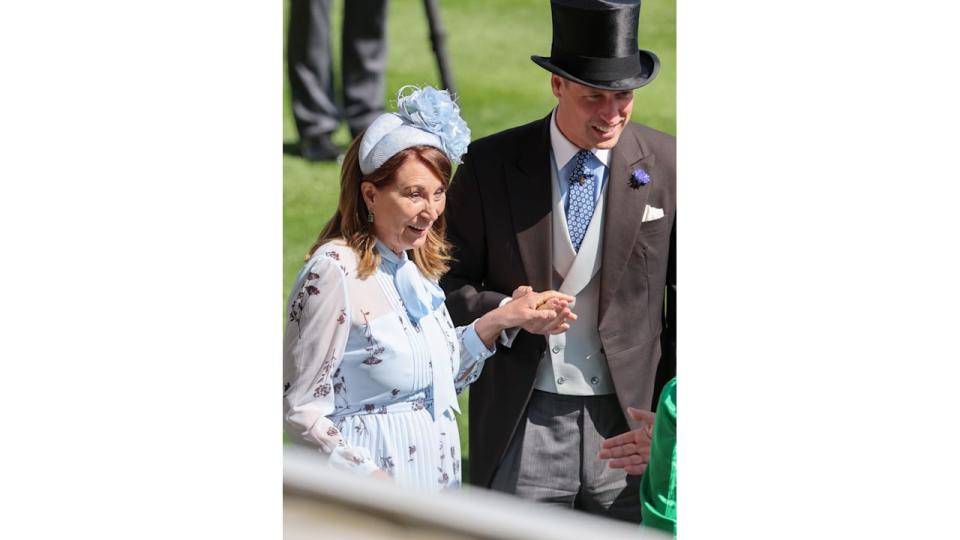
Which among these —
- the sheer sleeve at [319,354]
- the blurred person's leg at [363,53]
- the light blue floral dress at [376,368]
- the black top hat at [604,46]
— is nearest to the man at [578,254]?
the black top hat at [604,46]

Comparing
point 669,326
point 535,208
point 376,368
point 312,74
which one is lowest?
point 376,368

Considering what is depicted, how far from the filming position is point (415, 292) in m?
5.83

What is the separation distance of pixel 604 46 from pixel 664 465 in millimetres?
1292

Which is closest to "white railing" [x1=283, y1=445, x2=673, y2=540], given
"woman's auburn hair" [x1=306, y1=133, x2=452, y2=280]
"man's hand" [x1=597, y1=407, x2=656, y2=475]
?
"man's hand" [x1=597, y1=407, x2=656, y2=475]

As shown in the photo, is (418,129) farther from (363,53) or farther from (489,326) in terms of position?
(489,326)

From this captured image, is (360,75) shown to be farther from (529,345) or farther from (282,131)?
(529,345)

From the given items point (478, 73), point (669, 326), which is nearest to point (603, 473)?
point (669, 326)

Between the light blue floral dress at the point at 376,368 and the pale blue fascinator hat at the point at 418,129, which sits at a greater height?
the pale blue fascinator hat at the point at 418,129

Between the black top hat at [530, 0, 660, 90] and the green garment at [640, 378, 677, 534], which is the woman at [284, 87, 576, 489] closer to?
the black top hat at [530, 0, 660, 90]

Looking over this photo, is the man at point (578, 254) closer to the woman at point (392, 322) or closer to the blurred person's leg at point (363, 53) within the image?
the woman at point (392, 322)

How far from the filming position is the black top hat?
5512 millimetres

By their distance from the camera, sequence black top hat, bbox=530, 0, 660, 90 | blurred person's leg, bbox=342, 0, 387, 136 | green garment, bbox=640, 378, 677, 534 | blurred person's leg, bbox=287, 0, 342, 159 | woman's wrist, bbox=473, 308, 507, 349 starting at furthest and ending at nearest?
blurred person's leg, bbox=287, 0, 342, 159 → blurred person's leg, bbox=342, 0, 387, 136 → woman's wrist, bbox=473, 308, 507, 349 → green garment, bbox=640, 378, 677, 534 → black top hat, bbox=530, 0, 660, 90

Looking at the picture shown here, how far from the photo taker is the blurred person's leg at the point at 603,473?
5684mm

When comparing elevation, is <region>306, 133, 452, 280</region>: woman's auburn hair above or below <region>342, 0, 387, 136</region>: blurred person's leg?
below
